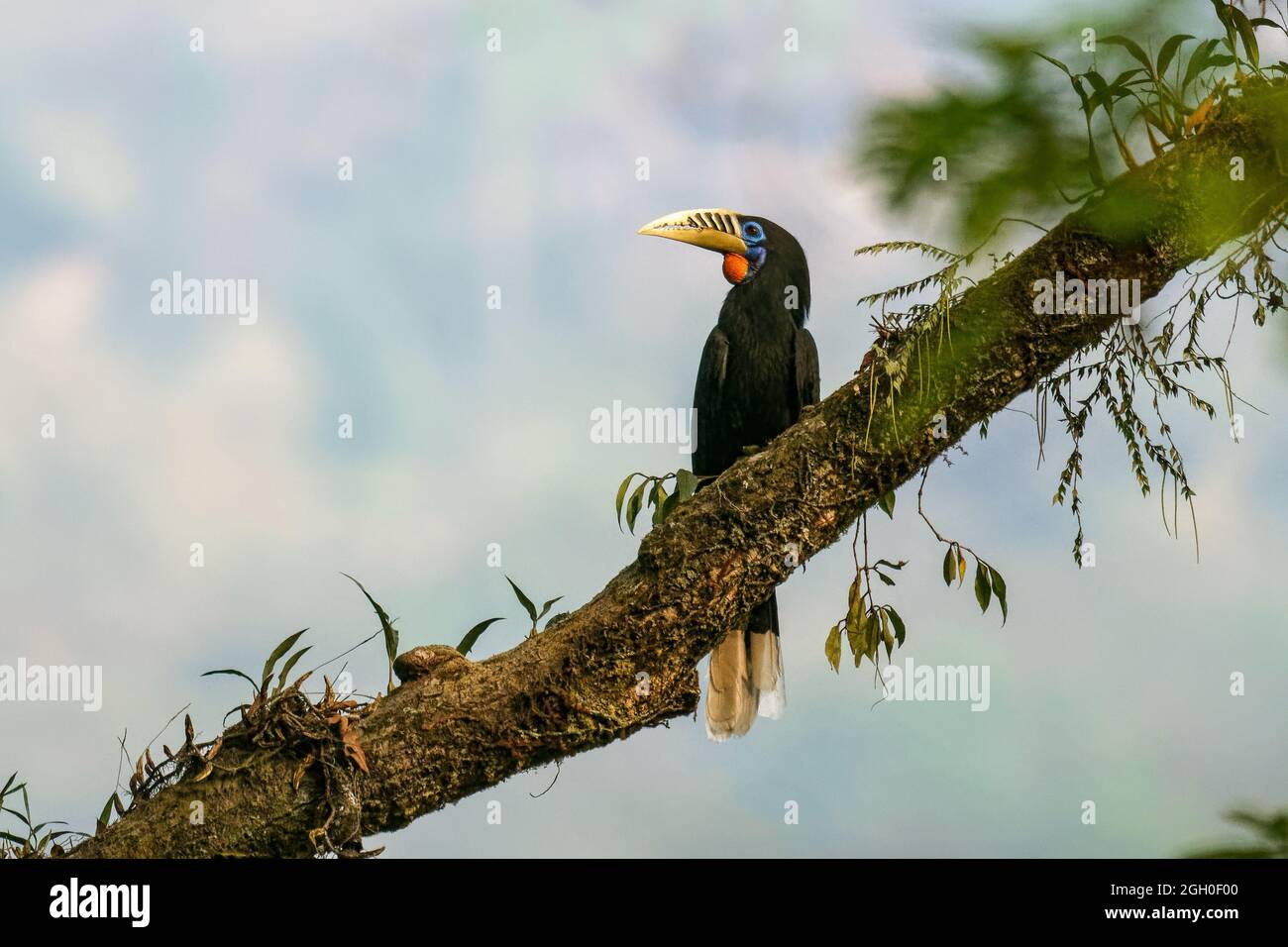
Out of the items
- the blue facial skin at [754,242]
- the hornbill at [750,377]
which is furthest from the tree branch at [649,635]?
the blue facial skin at [754,242]

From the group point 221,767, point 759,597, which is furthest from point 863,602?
point 221,767

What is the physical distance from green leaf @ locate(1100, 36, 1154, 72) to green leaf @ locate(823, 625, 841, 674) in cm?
321

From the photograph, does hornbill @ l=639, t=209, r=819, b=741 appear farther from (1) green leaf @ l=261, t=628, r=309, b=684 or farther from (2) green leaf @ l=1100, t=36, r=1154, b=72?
(2) green leaf @ l=1100, t=36, r=1154, b=72

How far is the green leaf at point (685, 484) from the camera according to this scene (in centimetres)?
432

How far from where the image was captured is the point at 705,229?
6.61 m

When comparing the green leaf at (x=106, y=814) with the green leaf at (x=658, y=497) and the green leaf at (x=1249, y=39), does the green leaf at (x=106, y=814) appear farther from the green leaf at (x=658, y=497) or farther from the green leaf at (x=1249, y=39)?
the green leaf at (x=1249, y=39)

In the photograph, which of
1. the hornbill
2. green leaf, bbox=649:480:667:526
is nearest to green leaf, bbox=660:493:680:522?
green leaf, bbox=649:480:667:526

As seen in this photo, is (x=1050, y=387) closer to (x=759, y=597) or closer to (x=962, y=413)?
(x=962, y=413)

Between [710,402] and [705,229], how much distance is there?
3.95 ft

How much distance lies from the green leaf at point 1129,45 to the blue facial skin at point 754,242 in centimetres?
525

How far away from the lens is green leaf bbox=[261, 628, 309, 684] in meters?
3.82

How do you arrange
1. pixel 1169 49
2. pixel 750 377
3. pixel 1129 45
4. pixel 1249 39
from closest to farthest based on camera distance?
1. pixel 1129 45
2. pixel 1169 49
3. pixel 1249 39
4. pixel 750 377

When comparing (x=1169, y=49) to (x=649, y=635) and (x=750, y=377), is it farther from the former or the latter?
(x=750, y=377)

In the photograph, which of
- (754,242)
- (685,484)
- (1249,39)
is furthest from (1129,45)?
(754,242)
